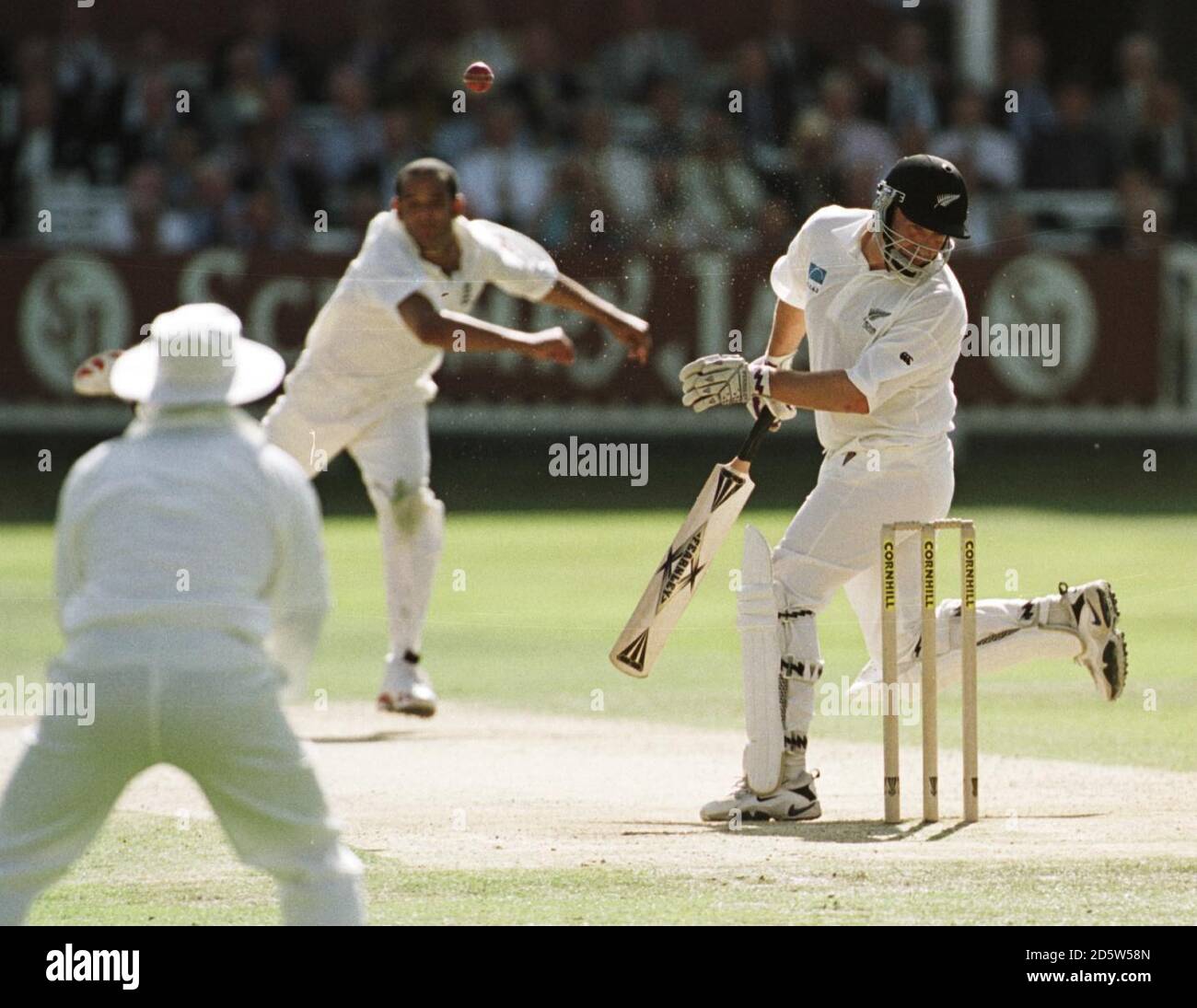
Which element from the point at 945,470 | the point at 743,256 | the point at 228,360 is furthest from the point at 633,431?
the point at 228,360

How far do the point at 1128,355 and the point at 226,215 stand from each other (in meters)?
6.89

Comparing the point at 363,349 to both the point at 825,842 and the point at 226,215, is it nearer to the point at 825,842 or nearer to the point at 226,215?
the point at 825,842

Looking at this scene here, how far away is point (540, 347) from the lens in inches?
342

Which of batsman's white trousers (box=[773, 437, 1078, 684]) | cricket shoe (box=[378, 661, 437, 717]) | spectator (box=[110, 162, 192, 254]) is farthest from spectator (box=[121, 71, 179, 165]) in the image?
batsman's white trousers (box=[773, 437, 1078, 684])

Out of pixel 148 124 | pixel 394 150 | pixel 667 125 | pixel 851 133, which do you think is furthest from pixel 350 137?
pixel 851 133

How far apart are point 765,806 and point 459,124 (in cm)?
1187

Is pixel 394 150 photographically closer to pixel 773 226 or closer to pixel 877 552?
pixel 773 226

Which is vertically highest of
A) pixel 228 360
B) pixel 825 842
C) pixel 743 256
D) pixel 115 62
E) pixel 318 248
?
pixel 115 62

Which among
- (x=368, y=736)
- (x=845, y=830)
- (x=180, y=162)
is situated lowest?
(x=845, y=830)

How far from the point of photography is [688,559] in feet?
24.8

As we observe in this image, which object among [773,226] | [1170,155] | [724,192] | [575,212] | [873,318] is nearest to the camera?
[873,318]

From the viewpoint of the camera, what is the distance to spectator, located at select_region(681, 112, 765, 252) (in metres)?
11.9

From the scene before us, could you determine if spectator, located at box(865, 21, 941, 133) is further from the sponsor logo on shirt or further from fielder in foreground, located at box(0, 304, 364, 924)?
fielder in foreground, located at box(0, 304, 364, 924)

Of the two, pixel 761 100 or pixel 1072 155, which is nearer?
pixel 761 100
